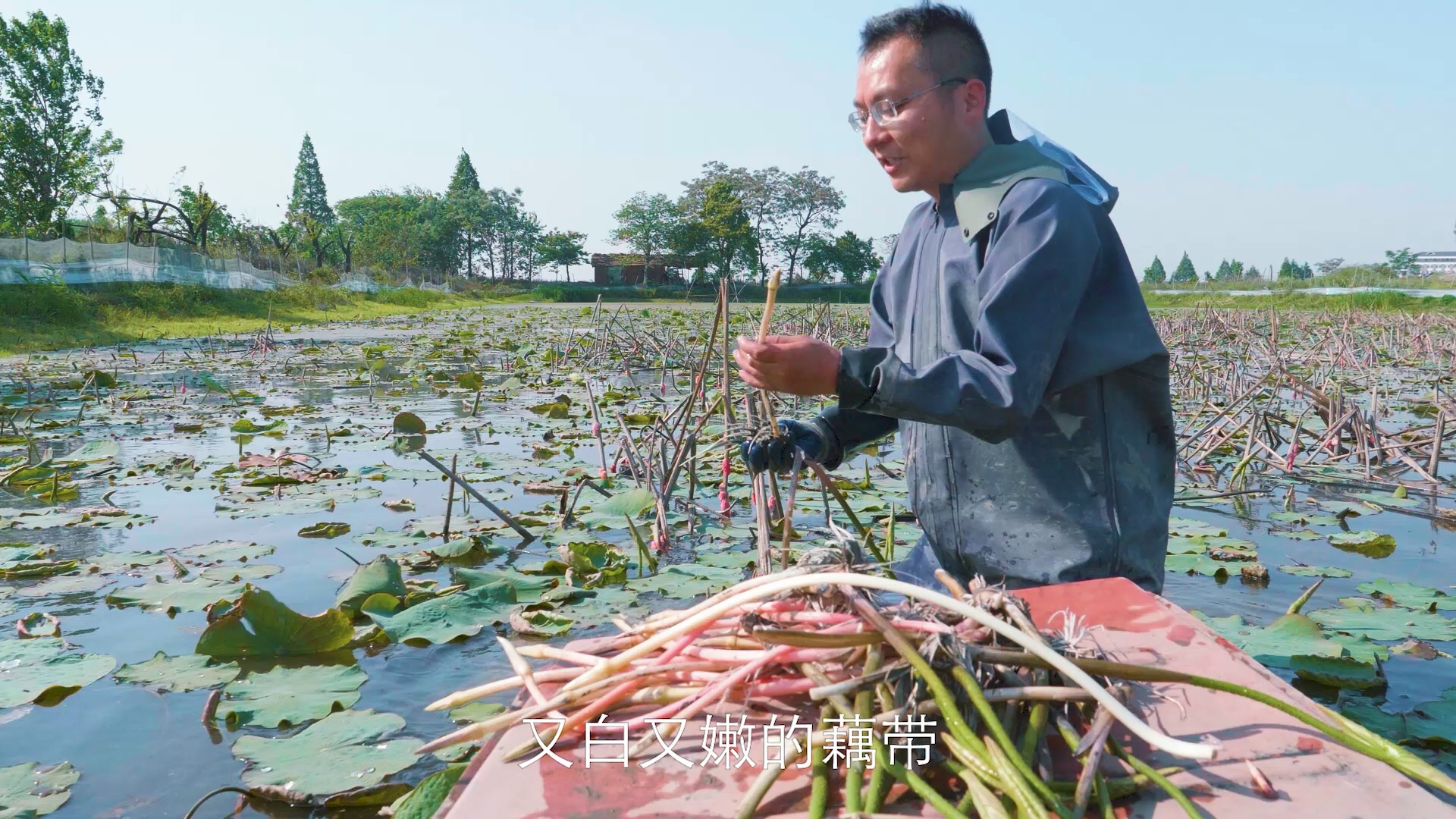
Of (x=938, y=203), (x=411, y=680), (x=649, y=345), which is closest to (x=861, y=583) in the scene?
(x=938, y=203)

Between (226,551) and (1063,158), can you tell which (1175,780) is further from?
(226,551)

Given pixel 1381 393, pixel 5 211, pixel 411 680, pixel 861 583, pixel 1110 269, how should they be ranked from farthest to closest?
pixel 5 211 → pixel 1381 393 → pixel 411 680 → pixel 1110 269 → pixel 861 583

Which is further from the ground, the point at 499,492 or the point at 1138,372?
the point at 1138,372

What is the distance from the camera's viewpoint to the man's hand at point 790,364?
1571mm

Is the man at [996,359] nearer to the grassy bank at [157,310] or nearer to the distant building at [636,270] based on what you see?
the grassy bank at [157,310]

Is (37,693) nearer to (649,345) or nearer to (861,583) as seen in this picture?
(861,583)

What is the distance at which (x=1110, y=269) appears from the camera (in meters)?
1.78

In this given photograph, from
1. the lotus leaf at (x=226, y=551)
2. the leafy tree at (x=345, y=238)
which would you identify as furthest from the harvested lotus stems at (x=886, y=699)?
the leafy tree at (x=345, y=238)

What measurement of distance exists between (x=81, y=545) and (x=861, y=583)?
11.9 ft

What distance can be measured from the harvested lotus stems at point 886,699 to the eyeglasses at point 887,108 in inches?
40.1

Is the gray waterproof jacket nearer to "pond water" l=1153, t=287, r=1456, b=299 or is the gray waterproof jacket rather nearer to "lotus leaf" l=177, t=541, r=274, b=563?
"lotus leaf" l=177, t=541, r=274, b=563

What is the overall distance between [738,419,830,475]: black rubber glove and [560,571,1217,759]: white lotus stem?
0.83 metres

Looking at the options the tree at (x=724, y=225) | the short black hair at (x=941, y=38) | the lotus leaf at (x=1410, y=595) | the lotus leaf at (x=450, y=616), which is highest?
the tree at (x=724, y=225)

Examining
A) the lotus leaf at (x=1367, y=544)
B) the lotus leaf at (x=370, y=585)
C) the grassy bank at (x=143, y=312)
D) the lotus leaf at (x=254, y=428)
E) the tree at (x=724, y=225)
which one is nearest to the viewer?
Answer: the lotus leaf at (x=370, y=585)
